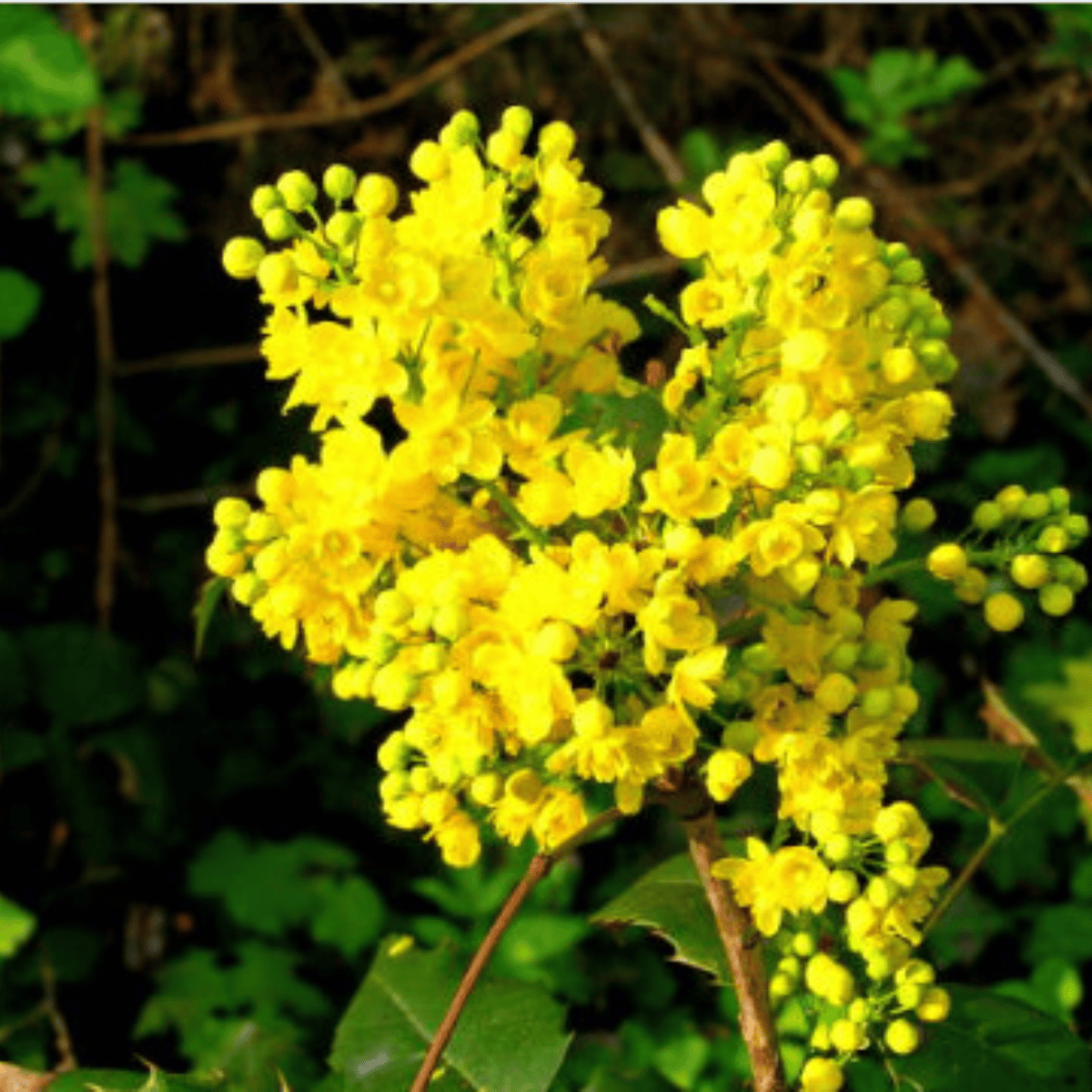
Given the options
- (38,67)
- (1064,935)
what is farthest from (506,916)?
(1064,935)

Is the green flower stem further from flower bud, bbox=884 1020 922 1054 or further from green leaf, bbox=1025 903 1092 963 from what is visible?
green leaf, bbox=1025 903 1092 963

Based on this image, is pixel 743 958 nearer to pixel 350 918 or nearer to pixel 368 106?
pixel 350 918

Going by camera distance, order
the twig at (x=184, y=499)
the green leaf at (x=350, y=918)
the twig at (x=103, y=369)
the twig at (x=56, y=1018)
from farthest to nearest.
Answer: the twig at (x=184, y=499)
the twig at (x=103, y=369)
the green leaf at (x=350, y=918)
the twig at (x=56, y=1018)

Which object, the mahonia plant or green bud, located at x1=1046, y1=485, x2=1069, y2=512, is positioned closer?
the mahonia plant

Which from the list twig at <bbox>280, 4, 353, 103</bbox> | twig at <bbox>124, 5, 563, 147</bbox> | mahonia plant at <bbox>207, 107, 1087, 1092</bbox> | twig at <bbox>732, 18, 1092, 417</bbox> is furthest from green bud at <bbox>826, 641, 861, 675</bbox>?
twig at <bbox>280, 4, 353, 103</bbox>

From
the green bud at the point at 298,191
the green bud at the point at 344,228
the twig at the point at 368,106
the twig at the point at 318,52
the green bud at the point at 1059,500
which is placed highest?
the twig at the point at 318,52

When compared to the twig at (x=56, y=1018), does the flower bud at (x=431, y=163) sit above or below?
above

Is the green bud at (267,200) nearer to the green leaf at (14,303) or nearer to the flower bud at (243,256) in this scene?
the flower bud at (243,256)

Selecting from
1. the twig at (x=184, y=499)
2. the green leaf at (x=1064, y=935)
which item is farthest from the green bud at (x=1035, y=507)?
the twig at (x=184, y=499)
